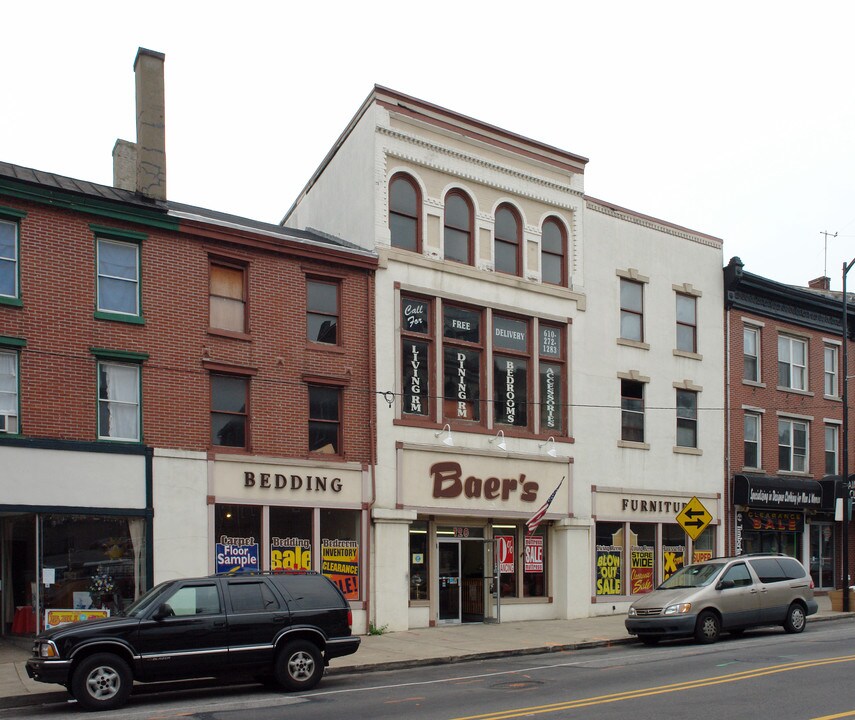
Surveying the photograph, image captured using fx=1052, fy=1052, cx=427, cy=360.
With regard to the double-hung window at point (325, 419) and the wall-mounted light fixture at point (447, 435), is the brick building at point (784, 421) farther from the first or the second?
the double-hung window at point (325, 419)

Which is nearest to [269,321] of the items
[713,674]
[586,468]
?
[586,468]

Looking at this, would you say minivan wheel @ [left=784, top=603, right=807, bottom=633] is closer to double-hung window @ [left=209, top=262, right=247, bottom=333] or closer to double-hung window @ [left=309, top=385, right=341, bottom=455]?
double-hung window @ [left=309, top=385, right=341, bottom=455]

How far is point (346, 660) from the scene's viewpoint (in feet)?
→ 61.3

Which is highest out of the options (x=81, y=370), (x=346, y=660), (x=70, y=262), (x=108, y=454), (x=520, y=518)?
(x=70, y=262)

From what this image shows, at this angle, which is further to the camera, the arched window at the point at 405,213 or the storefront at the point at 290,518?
the arched window at the point at 405,213

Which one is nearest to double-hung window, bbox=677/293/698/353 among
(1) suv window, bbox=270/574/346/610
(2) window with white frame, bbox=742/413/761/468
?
(2) window with white frame, bbox=742/413/761/468

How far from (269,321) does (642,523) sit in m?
12.6

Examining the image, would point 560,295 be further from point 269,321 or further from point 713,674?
point 713,674

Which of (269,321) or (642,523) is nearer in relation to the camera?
(269,321)

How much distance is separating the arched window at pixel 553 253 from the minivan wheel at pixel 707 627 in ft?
33.8

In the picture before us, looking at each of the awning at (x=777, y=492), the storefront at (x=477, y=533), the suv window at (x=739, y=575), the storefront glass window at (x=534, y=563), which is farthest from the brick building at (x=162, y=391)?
the awning at (x=777, y=492)

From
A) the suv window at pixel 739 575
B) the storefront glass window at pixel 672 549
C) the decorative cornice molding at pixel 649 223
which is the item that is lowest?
the storefront glass window at pixel 672 549

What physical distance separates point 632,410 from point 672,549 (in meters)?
4.26

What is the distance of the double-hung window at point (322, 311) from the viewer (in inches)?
939
